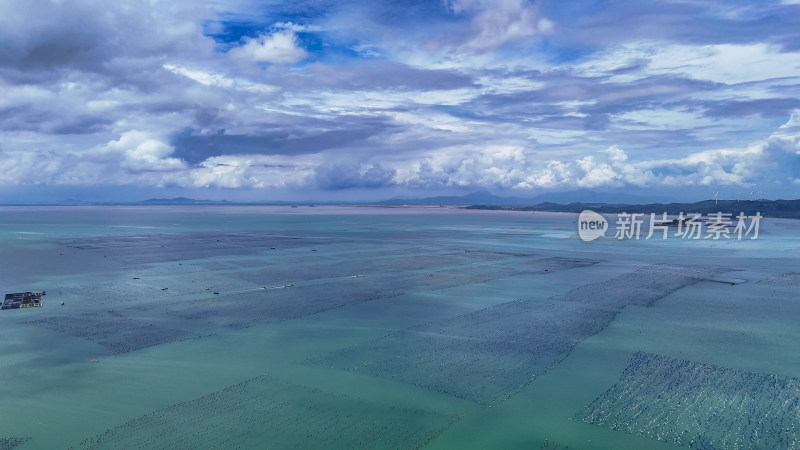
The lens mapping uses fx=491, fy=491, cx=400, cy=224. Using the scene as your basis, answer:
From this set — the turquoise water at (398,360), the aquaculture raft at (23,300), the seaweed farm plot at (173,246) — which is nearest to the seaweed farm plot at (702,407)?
the turquoise water at (398,360)

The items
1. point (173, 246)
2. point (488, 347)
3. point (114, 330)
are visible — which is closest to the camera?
point (488, 347)

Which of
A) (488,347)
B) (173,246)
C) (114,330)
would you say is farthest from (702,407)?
(173,246)

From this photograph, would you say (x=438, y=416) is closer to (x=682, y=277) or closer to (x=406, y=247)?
(x=682, y=277)

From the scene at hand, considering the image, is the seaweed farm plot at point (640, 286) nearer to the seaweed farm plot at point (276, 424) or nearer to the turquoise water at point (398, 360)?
the turquoise water at point (398, 360)

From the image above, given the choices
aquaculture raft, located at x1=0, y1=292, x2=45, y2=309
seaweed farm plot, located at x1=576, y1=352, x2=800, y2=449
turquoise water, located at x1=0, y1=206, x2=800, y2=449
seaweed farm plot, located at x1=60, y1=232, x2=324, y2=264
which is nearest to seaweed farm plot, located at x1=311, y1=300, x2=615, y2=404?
turquoise water, located at x1=0, y1=206, x2=800, y2=449

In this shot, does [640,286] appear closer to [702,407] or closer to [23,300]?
[702,407]

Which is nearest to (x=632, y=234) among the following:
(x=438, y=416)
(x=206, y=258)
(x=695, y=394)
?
(x=206, y=258)
